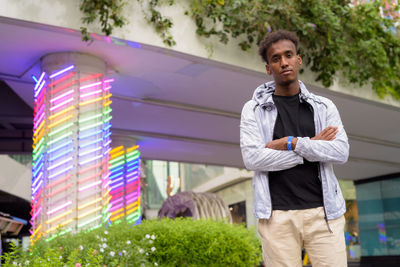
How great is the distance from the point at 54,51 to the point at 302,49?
3577 millimetres

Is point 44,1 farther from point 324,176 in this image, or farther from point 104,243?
point 324,176

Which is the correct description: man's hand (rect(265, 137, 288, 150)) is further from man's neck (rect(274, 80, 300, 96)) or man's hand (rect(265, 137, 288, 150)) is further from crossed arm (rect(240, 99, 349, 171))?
man's neck (rect(274, 80, 300, 96))

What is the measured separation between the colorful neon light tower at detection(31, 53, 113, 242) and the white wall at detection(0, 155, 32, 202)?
1261cm

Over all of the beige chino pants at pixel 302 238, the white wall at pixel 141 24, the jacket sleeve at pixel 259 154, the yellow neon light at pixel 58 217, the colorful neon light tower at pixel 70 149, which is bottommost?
the beige chino pants at pixel 302 238

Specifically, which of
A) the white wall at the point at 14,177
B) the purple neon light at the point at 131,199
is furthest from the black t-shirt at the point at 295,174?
the white wall at the point at 14,177

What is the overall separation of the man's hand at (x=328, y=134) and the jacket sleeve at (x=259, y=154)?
0.48ft

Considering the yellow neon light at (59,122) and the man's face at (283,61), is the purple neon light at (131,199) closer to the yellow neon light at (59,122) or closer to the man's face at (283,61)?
the yellow neon light at (59,122)

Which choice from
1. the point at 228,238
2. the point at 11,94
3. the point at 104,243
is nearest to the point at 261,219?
the point at 104,243

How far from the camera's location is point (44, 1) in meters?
5.56

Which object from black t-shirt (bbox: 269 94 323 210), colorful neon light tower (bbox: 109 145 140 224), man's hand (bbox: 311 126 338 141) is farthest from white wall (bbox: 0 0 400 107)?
colorful neon light tower (bbox: 109 145 140 224)

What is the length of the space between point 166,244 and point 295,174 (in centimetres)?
281

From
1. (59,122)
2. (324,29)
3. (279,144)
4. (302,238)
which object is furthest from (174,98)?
(302,238)

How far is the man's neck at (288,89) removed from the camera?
8.45ft

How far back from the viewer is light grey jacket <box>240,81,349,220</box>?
2346 mm
